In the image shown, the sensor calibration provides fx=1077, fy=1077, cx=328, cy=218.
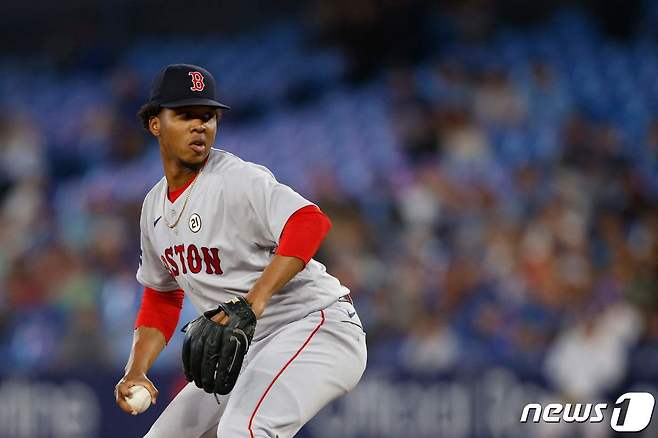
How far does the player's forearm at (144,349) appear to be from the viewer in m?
3.88

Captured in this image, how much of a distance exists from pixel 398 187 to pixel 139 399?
5897 millimetres

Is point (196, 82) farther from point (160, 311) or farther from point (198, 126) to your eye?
point (160, 311)

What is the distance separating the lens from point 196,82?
12.1ft

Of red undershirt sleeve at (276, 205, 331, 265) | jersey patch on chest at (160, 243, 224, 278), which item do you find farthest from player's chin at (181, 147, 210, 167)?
red undershirt sleeve at (276, 205, 331, 265)

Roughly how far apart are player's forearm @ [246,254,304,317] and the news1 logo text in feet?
10.4

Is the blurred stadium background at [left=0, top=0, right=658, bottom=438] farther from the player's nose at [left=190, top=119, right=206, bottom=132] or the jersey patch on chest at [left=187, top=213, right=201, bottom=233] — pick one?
the player's nose at [left=190, top=119, right=206, bottom=132]

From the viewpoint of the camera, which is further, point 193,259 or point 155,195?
point 155,195

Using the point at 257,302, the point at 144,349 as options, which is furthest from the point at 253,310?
the point at 144,349

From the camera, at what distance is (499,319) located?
26.1ft

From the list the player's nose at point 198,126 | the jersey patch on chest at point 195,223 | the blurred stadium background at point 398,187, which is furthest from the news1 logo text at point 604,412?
the player's nose at point 198,126

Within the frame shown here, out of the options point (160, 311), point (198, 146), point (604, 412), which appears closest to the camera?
point (198, 146)

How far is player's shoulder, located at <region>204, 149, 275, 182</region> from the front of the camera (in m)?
3.66

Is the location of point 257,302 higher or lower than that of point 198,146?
lower

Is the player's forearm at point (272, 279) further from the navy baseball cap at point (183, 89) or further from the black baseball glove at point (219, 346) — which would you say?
the navy baseball cap at point (183, 89)
